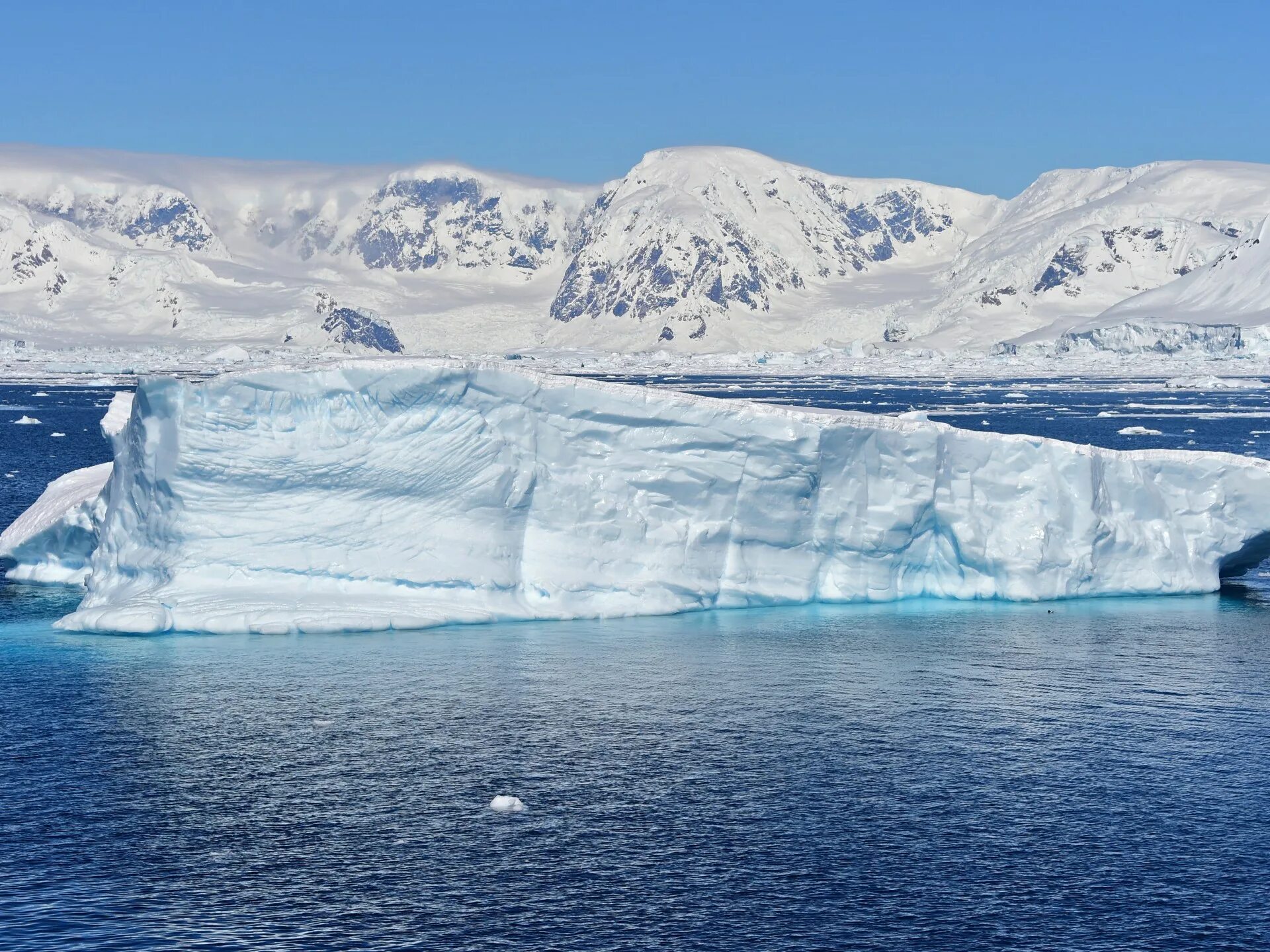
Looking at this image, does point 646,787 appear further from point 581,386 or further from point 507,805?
point 581,386

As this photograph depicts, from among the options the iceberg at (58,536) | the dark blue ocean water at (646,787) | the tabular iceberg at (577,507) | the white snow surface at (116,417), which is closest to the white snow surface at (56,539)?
the iceberg at (58,536)

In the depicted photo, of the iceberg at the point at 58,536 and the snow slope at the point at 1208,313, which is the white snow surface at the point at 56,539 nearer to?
the iceberg at the point at 58,536

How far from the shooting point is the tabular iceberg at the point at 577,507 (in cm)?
2512

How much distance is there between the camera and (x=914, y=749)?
705 inches

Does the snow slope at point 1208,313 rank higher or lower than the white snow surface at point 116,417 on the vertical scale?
higher

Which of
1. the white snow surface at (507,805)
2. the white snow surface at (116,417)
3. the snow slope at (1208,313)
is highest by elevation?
the snow slope at (1208,313)

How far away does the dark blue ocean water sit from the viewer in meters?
13.2

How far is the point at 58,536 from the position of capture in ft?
96.1

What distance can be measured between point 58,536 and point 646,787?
1707 cm

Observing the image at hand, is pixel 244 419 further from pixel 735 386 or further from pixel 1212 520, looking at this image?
pixel 735 386

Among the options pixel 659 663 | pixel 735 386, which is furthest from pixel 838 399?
pixel 659 663

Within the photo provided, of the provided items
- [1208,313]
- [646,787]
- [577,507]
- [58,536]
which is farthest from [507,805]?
[1208,313]

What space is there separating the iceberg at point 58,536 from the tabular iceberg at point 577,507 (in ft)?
6.06

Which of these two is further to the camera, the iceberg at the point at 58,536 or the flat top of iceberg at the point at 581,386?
the iceberg at the point at 58,536
